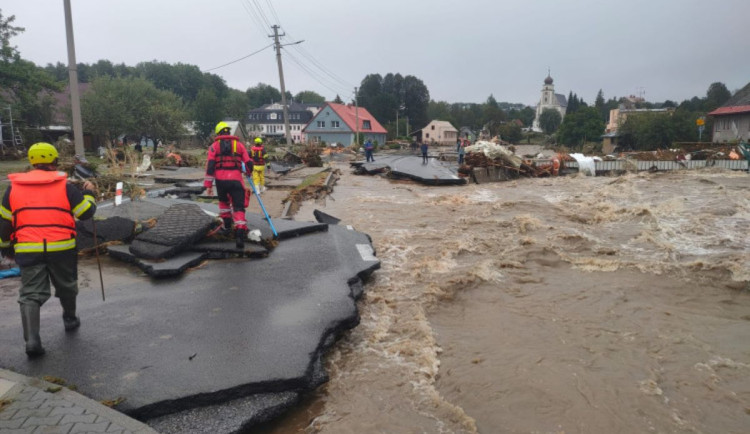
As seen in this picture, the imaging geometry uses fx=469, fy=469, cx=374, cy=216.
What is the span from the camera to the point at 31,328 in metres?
3.60

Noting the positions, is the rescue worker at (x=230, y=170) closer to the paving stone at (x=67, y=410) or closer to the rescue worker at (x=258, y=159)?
the paving stone at (x=67, y=410)

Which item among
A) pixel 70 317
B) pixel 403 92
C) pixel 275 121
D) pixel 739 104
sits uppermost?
pixel 403 92

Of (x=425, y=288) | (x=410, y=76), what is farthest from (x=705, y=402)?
(x=410, y=76)

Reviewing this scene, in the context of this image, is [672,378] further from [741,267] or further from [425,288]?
[741,267]

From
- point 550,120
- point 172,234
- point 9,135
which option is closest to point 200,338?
point 172,234

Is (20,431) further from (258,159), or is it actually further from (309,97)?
(309,97)

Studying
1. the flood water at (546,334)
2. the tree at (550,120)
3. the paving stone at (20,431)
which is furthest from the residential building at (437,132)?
the paving stone at (20,431)

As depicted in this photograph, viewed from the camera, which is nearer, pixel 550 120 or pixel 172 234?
pixel 172 234

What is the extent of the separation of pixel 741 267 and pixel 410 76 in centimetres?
10014

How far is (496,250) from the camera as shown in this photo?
8.82 meters

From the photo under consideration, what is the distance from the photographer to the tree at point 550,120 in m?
107

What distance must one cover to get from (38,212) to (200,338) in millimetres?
1630

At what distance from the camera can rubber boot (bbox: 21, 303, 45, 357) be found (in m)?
3.59

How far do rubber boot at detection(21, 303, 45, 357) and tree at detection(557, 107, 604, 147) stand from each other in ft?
209
